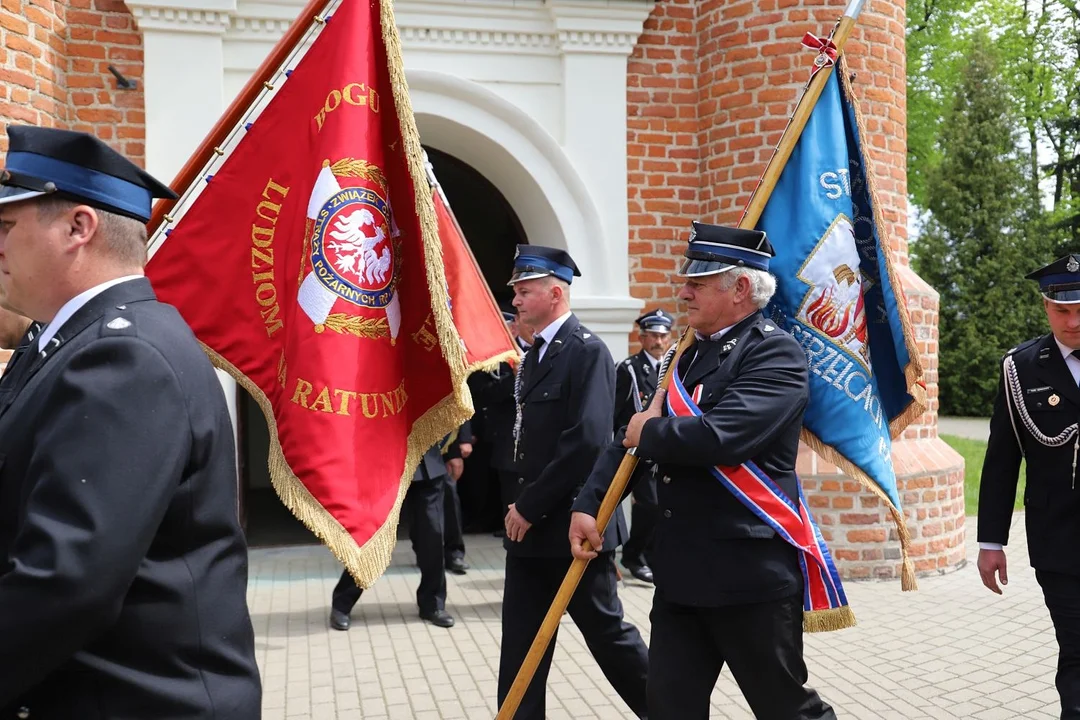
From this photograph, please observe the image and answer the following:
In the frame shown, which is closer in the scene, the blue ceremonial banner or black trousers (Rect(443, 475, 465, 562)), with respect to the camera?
the blue ceremonial banner

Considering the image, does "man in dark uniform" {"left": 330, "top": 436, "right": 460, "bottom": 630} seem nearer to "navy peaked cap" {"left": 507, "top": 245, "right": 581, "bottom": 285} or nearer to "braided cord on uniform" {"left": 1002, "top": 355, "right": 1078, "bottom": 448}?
"navy peaked cap" {"left": 507, "top": 245, "right": 581, "bottom": 285}

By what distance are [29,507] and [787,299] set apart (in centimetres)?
290

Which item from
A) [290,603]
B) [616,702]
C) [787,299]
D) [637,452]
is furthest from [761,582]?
[290,603]

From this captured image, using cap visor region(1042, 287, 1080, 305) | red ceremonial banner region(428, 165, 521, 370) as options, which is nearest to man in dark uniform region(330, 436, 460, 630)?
red ceremonial banner region(428, 165, 521, 370)

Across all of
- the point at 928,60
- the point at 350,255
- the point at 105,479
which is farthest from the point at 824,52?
the point at 928,60

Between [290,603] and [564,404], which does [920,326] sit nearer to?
[564,404]

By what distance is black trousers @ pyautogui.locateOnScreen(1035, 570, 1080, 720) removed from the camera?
129 inches

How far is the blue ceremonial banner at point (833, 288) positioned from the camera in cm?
367

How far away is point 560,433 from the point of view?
160 inches

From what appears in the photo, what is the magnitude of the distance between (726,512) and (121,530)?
1.96 meters

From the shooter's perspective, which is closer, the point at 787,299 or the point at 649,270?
the point at 787,299

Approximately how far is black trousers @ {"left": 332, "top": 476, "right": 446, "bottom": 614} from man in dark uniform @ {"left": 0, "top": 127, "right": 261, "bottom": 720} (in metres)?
4.16

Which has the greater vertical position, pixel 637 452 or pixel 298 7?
pixel 298 7

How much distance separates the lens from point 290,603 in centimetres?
A: 644
